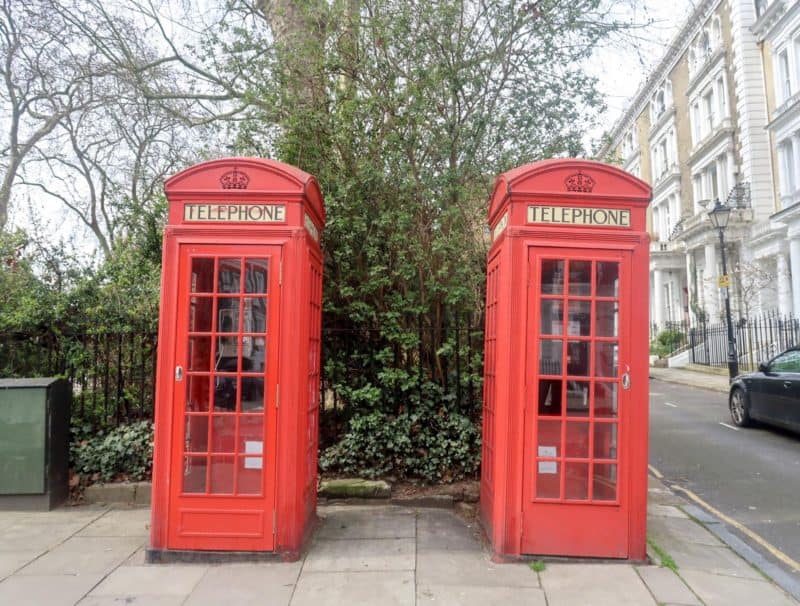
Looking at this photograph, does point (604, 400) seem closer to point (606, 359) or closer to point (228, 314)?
point (606, 359)

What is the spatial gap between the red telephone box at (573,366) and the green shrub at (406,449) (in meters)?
1.53

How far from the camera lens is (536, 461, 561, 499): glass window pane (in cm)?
414

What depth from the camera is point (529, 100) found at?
628 cm

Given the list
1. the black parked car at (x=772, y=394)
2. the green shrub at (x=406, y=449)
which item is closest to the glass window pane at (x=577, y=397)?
the green shrub at (x=406, y=449)

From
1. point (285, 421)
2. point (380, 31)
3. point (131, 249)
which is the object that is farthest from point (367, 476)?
point (380, 31)

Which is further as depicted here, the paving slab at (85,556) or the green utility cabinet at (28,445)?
the green utility cabinet at (28,445)

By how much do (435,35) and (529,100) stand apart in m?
1.21

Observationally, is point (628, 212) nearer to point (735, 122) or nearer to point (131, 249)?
point (131, 249)

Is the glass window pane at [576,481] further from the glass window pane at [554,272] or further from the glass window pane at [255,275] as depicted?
the glass window pane at [255,275]

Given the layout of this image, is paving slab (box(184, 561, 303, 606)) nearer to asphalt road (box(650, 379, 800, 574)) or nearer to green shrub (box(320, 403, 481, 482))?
green shrub (box(320, 403, 481, 482))

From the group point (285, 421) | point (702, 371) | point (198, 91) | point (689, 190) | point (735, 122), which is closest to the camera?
point (285, 421)

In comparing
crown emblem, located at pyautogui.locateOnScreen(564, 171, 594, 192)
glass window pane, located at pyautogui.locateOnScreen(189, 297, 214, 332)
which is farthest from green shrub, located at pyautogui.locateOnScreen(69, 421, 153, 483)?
crown emblem, located at pyautogui.locateOnScreen(564, 171, 594, 192)

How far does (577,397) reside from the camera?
4148 millimetres

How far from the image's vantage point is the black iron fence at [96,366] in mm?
6316
